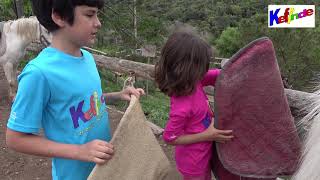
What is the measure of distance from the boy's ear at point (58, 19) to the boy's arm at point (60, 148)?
0.29 m

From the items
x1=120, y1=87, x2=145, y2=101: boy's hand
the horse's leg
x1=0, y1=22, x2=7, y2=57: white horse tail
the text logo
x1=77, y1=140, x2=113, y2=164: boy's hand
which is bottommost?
the text logo

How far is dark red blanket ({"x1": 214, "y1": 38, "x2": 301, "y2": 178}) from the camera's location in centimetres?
99

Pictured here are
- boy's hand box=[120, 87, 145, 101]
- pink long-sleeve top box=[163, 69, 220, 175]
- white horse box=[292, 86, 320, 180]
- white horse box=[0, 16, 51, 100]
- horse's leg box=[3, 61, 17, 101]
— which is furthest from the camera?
horse's leg box=[3, 61, 17, 101]

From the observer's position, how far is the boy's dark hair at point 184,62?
3.89 feet

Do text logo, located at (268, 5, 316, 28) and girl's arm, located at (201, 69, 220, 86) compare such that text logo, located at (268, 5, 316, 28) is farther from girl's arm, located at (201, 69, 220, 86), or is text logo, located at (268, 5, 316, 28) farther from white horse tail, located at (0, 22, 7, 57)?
girl's arm, located at (201, 69, 220, 86)

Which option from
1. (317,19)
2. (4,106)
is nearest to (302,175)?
(4,106)

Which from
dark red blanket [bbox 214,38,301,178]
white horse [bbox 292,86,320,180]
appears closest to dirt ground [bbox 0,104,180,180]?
dark red blanket [bbox 214,38,301,178]

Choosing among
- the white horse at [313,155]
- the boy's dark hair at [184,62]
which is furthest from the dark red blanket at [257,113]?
the white horse at [313,155]

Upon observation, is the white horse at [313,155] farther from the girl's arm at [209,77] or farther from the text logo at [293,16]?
the text logo at [293,16]

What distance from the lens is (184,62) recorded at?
119 cm

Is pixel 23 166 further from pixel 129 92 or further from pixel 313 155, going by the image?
pixel 313 155

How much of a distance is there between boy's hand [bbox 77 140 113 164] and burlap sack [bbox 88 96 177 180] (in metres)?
0.03

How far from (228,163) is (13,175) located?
7.43 feet

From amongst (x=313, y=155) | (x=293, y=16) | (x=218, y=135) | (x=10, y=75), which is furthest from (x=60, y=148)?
(x=293, y=16)
